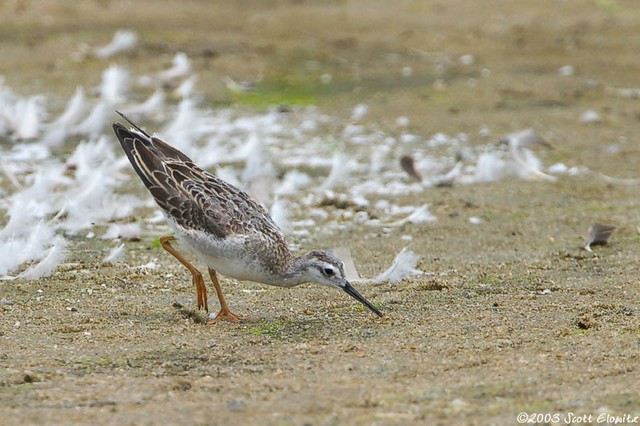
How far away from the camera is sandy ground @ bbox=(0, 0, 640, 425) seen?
470 cm

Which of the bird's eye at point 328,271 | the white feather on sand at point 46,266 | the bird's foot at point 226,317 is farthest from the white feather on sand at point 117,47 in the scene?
the bird's eye at point 328,271

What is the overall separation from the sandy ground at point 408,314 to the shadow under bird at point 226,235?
0.77 feet

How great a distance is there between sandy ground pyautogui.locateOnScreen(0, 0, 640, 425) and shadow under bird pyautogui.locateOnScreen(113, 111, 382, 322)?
0.77 ft

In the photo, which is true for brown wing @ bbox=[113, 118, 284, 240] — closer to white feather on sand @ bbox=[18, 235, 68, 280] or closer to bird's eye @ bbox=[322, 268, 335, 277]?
bird's eye @ bbox=[322, 268, 335, 277]

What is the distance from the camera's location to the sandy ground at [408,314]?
15.4 ft

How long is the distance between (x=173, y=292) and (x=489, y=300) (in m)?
Answer: 1.99

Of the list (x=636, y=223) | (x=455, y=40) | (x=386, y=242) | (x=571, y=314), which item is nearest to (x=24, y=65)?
(x=455, y=40)

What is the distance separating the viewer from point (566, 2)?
15898 millimetres

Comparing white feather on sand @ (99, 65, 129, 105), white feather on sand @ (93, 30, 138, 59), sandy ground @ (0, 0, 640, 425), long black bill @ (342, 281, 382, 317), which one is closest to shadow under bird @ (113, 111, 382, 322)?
long black bill @ (342, 281, 382, 317)

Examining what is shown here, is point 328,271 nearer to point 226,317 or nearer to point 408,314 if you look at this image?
point 408,314

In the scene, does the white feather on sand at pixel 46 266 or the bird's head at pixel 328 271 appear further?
the white feather on sand at pixel 46 266

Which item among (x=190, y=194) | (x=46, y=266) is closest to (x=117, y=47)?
(x=46, y=266)

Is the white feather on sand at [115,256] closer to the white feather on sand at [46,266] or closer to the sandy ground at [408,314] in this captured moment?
the sandy ground at [408,314]

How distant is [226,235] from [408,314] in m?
1.16
